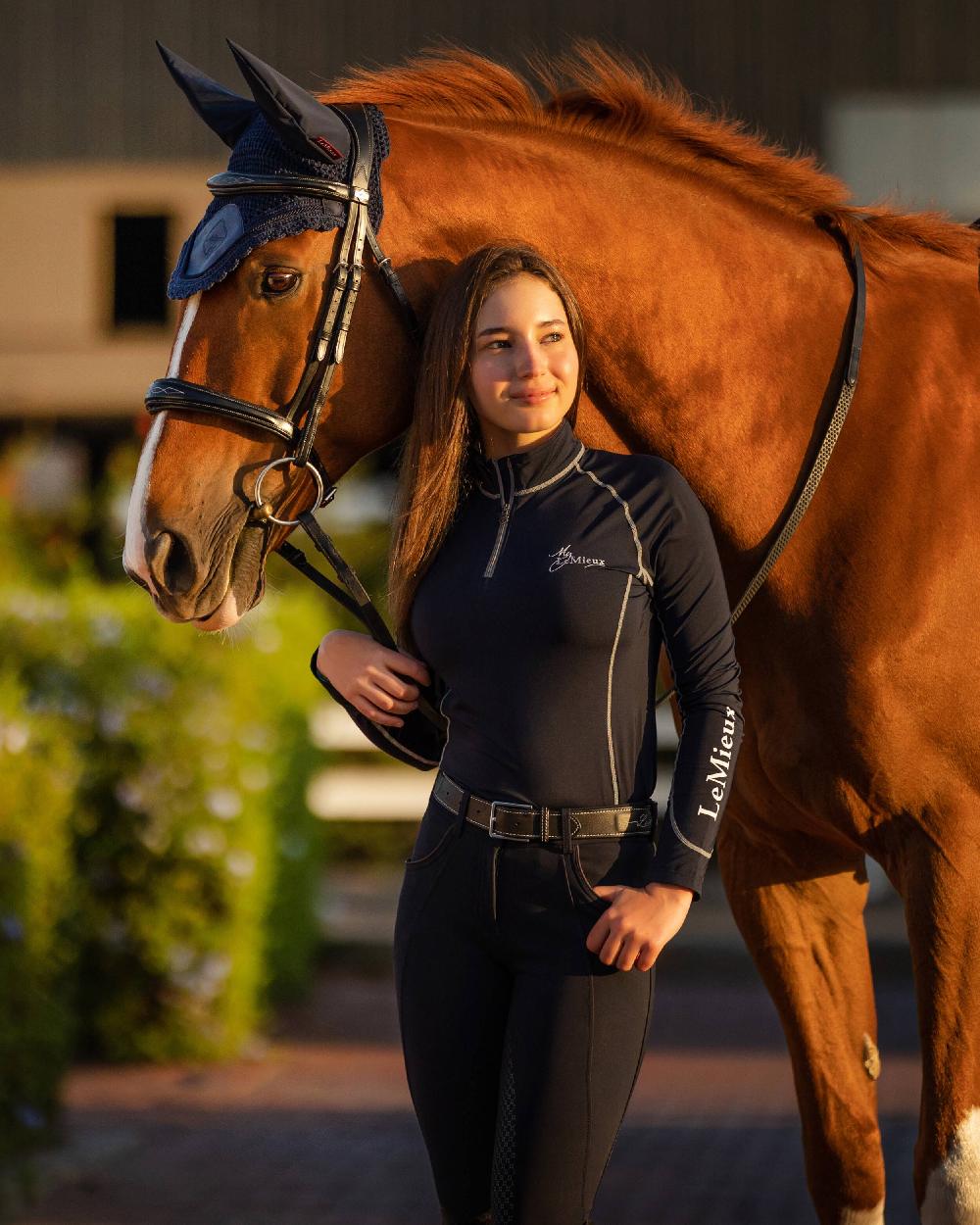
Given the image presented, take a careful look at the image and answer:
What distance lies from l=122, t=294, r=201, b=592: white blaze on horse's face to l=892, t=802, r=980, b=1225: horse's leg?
129cm

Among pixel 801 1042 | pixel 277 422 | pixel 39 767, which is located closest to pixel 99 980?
pixel 39 767

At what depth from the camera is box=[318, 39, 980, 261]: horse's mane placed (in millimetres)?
2656

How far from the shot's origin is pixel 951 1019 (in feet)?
7.98

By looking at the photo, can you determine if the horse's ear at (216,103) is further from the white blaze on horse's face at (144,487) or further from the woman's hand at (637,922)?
the woman's hand at (637,922)

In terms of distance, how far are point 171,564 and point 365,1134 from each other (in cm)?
351

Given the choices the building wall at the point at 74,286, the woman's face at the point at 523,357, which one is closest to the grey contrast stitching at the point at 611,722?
the woman's face at the point at 523,357

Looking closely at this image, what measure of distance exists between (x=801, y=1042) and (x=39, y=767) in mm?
3184

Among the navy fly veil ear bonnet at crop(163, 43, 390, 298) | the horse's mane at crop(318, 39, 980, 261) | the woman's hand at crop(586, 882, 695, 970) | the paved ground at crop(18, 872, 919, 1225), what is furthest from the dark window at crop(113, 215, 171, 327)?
the woman's hand at crop(586, 882, 695, 970)

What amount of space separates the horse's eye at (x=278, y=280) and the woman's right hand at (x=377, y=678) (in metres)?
0.53

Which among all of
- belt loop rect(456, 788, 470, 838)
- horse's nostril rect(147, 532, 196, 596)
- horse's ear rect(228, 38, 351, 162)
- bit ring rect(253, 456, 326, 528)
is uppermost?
horse's ear rect(228, 38, 351, 162)

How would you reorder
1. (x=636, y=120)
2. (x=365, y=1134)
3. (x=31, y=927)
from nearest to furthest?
(x=636, y=120)
(x=31, y=927)
(x=365, y=1134)

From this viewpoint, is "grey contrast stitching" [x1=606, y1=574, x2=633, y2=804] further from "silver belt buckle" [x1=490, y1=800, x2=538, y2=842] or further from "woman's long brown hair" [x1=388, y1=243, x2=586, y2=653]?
"woman's long brown hair" [x1=388, y1=243, x2=586, y2=653]

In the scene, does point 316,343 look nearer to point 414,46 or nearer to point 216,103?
point 216,103

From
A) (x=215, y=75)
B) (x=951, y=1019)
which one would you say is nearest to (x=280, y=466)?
(x=951, y=1019)
